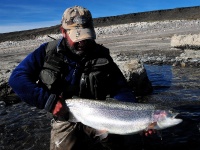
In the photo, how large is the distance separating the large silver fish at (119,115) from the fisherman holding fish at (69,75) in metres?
0.15

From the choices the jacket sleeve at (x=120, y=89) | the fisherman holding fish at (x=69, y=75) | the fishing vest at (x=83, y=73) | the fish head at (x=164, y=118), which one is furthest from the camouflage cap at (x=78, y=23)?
the fish head at (x=164, y=118)

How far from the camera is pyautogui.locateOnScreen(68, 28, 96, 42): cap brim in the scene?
4.21 m

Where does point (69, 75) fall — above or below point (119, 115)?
above

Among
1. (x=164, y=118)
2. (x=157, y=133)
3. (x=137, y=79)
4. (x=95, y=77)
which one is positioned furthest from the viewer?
(x=137, y=79)

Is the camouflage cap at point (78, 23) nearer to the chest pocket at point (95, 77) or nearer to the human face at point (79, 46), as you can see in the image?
the human face at point (79, 46)

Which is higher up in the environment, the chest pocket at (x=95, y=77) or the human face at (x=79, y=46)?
the human face at (x=79, y=46)

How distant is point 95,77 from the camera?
452 cm

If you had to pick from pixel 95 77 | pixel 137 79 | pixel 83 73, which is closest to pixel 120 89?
pixel 95 77

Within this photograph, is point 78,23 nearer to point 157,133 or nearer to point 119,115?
point 119,115

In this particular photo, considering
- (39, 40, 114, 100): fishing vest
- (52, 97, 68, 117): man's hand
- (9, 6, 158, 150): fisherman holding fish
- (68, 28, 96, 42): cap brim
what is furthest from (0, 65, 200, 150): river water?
(68, 28, 96, 42): cap brim

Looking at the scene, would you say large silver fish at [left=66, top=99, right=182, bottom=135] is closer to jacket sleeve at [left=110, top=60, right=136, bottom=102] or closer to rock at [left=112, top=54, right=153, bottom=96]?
jacket sleeve at [left=110, top=60, right=136, bottom=102]

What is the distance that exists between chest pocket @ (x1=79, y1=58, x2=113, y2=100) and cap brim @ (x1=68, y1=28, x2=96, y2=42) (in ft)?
1.39

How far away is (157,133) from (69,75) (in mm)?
1452

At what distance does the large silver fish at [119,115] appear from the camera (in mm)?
3930
